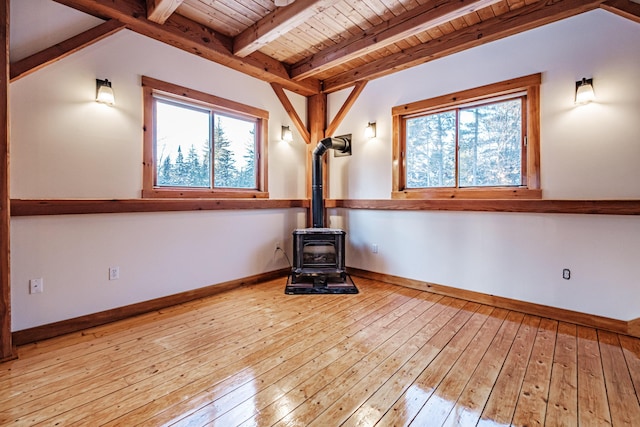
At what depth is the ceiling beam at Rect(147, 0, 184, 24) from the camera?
Result: 256cm

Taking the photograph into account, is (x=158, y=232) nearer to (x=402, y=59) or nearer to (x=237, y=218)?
(x=237, y=218)

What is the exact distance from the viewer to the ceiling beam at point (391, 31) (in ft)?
8.88

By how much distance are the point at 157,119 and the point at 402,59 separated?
114 inches

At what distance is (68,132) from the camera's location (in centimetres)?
256

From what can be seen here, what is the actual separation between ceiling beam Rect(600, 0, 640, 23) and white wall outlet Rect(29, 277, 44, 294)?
204 inches

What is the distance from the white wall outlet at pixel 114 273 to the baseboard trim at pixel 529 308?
302 cm

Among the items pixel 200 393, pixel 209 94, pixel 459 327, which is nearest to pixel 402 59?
pixel 209 94

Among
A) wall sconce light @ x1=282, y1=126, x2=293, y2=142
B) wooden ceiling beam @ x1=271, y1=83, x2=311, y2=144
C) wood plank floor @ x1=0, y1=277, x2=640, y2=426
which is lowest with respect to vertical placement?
wood plank floor @ x1=0, y1=277, x2=640, y2=426

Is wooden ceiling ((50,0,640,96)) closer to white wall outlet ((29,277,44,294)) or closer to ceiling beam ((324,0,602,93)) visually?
ceiling beam ((324,0,602,93))

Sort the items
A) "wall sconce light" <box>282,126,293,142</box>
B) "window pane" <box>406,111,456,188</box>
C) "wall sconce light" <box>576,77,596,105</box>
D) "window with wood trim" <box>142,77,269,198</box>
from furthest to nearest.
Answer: "wall sconce light" <box>282,126,293,142</box>
"window pane" <box>406,111,456,188</box>
"window with wood trim" <box>142,77,269,198</box>
"wall sconce light" <box>576,77,596,105</box>

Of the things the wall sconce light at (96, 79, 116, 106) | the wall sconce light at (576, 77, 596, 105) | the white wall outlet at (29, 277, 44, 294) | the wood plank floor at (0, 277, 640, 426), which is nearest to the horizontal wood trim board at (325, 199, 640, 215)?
the wall sconce light at (576, 77, 596, 105)

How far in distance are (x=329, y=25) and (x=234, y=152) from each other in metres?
1.85

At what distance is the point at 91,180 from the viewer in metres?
2.69

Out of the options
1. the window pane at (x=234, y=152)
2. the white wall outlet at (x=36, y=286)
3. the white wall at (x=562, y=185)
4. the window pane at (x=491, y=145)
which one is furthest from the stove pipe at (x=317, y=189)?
the white wall outlet at (x=36, y=286)
